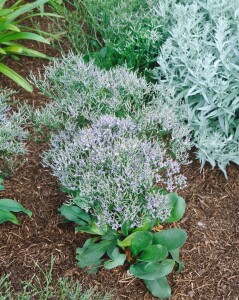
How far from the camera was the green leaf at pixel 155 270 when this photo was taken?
294 centimetres

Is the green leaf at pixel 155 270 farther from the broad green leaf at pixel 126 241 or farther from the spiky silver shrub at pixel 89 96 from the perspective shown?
the spiky silver shrub at pixel 89 96

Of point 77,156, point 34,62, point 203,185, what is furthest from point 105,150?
point 34,62

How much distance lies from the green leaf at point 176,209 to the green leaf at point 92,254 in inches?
18.0

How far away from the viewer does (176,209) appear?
10.3ft

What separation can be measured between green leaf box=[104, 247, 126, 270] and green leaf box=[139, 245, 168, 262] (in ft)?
0.41

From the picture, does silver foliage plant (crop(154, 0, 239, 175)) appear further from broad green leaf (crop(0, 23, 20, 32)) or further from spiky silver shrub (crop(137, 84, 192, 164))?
broad green leaf (crop(0, 23, 20, 32))

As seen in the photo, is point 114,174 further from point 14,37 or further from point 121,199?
point 14,37

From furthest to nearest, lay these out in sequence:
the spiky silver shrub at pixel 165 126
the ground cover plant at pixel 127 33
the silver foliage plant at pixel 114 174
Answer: the ground cover plant at pixel 127 33
the spiky silver shrub at pixel 165 126
the silver foliage plant at pixel 114 174

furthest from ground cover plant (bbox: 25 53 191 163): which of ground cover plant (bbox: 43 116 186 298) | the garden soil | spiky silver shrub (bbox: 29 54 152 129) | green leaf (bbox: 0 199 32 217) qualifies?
green leaf (bbox: 0 199 32 217)

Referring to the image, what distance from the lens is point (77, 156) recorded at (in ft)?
10.1

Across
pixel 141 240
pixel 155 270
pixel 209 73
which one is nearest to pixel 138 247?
pixel 141 240

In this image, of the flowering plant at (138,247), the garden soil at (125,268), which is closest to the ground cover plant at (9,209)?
the garden soil at (125,268)

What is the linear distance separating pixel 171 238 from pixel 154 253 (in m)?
0.15

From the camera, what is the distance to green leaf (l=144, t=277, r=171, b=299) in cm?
298
